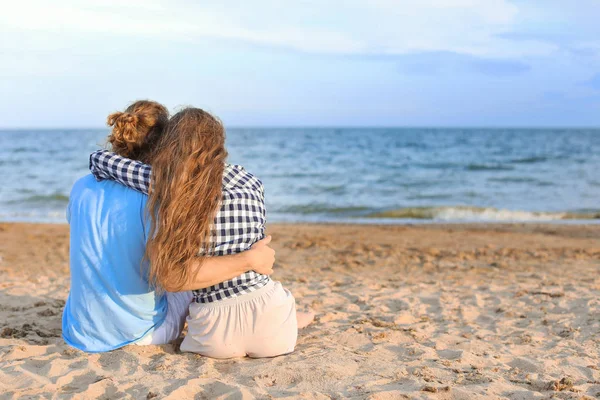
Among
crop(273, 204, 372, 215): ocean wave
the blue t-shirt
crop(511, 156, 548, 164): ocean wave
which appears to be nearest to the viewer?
the blue t-shirt

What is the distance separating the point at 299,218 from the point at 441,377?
30.5ft

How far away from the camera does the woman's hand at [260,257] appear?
9.70ft

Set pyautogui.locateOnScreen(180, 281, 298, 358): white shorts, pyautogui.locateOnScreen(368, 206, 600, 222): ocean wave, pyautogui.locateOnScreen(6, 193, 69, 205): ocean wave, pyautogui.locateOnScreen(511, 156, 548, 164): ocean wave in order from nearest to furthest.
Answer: pyautogui.locateOnScreen(180, 281, 298, 358): white shorts → pyautogui.locateOnScreen(368, 206, 600, 222): ocean wave → pyautogui.locateOnScreen(6, 193, 69, 205): ocean wave → pyautogui.locateOnScreen(511, 156, 548, 164): ocean wave

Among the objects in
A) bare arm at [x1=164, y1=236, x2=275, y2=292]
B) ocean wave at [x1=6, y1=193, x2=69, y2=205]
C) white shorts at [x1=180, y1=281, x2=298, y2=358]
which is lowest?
ocean wave at [x1=6, y1=193, x2=69, y2=205]

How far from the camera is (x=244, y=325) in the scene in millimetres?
→ 3127

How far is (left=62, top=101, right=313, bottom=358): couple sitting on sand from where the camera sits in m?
2.77

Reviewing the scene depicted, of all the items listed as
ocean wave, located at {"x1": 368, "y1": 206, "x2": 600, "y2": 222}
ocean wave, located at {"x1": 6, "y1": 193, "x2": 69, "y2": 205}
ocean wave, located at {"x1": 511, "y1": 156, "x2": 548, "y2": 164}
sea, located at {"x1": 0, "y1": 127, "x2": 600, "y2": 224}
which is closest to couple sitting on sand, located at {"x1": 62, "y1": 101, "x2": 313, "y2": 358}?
sea, located at {"x1": 0, "y1": 127, "x2": 600, "y2": 224}

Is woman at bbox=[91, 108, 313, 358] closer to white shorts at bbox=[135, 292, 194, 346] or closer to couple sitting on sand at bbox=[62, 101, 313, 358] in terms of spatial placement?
couple sitting on sand at bbox=[62, 101, 313, 358]

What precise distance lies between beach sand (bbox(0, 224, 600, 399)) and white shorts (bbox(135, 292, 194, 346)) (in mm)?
65

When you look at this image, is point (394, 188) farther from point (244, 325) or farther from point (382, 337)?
point (244, 325)

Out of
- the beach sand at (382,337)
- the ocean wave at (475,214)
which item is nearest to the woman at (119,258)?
the beach sand at (382,337)

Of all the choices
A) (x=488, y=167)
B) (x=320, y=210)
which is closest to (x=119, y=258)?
(x=320, y=210)

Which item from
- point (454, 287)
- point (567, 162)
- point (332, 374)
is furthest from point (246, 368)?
point (567, 162)

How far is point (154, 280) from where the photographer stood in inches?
115
